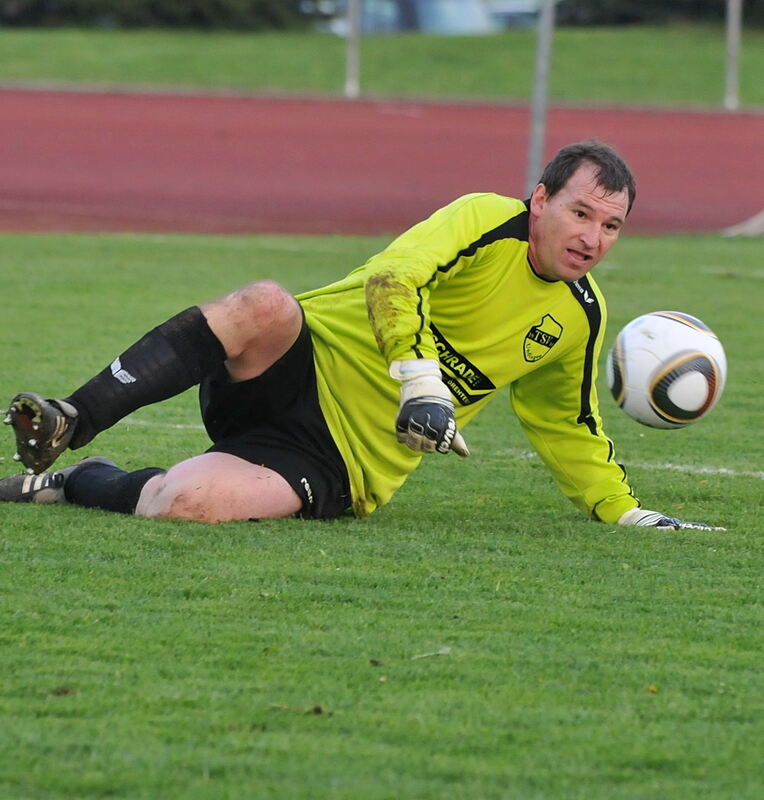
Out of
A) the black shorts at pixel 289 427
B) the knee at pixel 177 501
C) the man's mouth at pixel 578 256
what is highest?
the man's mouth at pixel 578 256

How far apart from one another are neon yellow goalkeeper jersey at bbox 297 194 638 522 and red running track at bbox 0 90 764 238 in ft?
47.2

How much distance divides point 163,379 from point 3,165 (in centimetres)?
1791

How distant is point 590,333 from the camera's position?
16.1 ft

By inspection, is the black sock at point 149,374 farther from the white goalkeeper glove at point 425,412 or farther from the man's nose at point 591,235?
the man's nose at point 591,235

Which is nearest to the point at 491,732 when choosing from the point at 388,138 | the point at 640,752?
the point at 640,752

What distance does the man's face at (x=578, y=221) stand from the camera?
179 inches

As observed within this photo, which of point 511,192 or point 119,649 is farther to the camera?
point 511,192

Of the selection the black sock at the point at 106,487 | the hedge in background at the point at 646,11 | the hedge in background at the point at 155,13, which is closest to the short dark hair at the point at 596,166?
the black sock at the point at 106,487

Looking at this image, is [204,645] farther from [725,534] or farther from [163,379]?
[725,534]

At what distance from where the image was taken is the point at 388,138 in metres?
22.7

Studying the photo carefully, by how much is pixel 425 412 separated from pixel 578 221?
86cm

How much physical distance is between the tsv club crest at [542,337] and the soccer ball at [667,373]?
0.34 metres

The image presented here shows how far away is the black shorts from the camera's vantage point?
4664 millimetres

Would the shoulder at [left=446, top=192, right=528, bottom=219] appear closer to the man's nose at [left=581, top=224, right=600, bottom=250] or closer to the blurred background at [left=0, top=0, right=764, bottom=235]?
the man's nose at [left=581, top=224, right=600, bottom=250]
